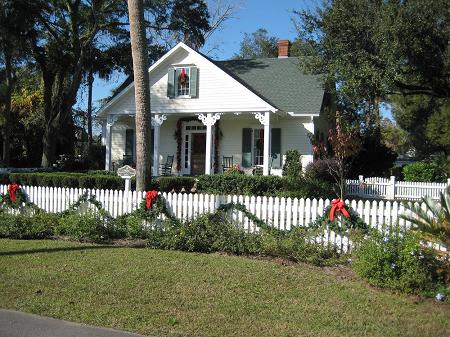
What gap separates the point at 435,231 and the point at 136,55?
7201mm

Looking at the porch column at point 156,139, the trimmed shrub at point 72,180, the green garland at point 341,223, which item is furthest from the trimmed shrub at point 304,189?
the porch column at point 156,139

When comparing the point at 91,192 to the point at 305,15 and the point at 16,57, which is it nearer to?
the point at 305,15

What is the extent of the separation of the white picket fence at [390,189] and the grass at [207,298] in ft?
44.7

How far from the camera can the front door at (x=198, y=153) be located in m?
23.4

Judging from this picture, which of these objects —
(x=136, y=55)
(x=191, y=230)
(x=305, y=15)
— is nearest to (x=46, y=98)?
(x=305, y=15)

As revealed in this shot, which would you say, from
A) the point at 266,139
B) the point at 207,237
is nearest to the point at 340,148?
the point at 266,139

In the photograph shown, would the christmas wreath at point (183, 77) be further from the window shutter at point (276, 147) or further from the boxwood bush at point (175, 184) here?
the boxwood bush at point (175, 184)

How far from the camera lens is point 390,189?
2022 centimetres

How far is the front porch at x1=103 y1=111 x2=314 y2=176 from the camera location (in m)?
21.3

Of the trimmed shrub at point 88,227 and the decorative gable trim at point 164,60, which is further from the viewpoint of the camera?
the decorative gable trim at point 164,60

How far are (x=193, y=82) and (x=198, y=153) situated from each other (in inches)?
141

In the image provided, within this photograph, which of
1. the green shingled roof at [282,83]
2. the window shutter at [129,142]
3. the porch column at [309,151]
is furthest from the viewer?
the window shutter at [129,142]

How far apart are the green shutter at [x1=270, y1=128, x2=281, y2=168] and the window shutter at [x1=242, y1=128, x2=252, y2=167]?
107cm

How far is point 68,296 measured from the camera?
6.10m
